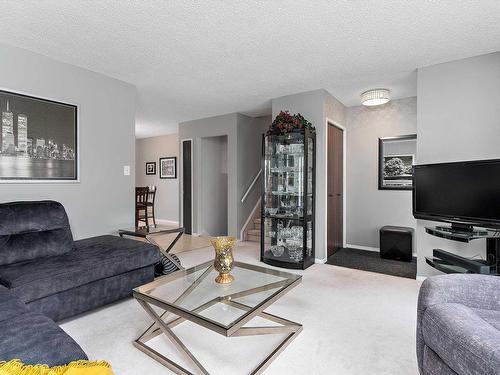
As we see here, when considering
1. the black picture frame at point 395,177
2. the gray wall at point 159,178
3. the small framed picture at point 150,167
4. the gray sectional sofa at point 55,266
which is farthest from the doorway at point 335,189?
the small framed picture at point 150,167

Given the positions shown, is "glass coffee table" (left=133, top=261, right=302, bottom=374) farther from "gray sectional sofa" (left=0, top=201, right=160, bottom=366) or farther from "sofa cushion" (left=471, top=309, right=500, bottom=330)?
"sofa cushion" (left=471, top=309, right=500, bottom=330)

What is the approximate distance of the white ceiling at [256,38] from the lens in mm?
2096

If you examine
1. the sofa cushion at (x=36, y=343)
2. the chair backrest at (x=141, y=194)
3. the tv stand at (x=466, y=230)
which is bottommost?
the sofa cushion at (x=36, y=343)

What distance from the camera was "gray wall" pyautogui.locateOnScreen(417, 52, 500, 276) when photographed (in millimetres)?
2842

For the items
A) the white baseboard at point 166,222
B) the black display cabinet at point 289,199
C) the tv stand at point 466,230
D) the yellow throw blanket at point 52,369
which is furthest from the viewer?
the white baseboard at point 166,222

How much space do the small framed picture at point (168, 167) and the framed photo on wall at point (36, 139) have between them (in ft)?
14.5

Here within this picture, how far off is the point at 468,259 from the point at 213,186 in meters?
4.61

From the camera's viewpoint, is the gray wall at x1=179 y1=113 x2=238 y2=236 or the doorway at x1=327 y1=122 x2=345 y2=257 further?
the gray wall at x1=179 y1=113 x2=238 y2=236

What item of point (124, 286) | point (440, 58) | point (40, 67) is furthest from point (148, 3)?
point (440, 58)

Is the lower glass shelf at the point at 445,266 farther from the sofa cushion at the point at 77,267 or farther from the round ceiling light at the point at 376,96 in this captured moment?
the sofa cushion at the point at 77,267

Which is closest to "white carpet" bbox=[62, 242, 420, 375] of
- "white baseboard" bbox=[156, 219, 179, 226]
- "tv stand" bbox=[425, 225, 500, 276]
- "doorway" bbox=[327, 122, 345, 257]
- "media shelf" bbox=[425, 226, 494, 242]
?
"tv stand" bbox=[425, 225, 500, 276]

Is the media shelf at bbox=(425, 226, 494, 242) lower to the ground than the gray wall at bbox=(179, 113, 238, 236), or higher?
lower

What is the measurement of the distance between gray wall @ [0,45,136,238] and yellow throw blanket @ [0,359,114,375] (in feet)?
7.77

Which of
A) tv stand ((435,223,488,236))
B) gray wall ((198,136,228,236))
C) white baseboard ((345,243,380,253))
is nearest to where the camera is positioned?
tv stand ((435,223,488,236))
